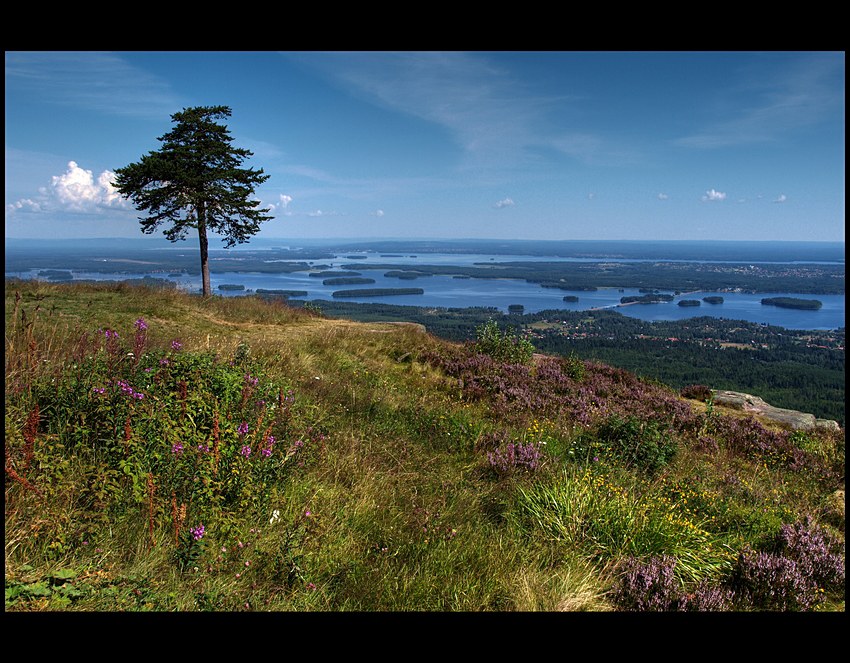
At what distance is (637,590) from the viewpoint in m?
3.20

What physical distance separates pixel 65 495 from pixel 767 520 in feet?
21.2

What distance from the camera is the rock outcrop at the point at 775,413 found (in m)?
10.9

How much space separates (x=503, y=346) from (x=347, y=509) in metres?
8.84

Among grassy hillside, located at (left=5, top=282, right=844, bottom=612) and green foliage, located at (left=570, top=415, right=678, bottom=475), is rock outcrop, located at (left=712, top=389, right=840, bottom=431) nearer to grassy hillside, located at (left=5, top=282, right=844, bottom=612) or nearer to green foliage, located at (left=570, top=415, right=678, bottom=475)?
grassy hillside, located at (left=5, top=282, right=844, bottom=612)

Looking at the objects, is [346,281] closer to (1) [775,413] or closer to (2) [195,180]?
(2) [195,180]

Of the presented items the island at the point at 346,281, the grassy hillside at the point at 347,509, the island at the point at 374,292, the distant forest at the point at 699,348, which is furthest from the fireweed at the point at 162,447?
the island at the point at 346,281

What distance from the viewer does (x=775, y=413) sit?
11.9 meters

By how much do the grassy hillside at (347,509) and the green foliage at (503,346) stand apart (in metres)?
5.14

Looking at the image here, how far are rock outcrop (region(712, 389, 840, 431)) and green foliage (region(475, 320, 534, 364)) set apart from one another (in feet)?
19.4

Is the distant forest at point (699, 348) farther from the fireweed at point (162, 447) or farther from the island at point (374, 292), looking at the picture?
the island at point (374, 292)

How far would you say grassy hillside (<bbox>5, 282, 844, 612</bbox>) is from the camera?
9.37 feet
